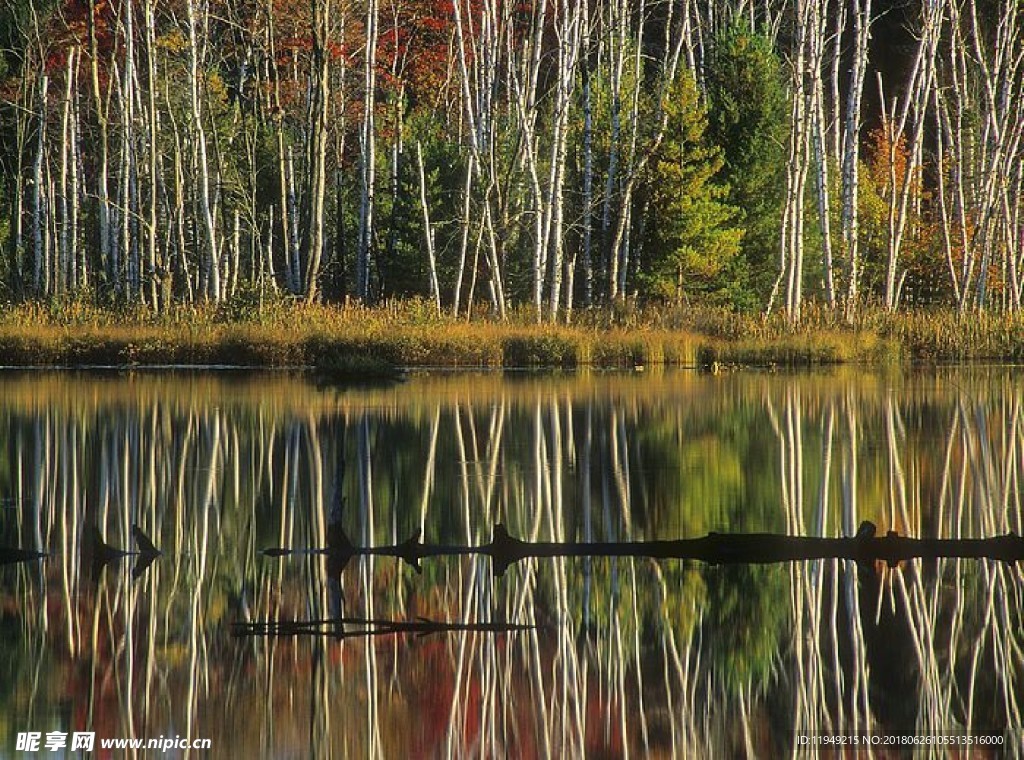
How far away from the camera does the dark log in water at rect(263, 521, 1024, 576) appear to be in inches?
401

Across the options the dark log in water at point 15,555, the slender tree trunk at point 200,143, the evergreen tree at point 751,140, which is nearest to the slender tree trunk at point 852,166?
the evergreen tree at point 751,140

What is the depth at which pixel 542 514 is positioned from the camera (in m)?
12.6

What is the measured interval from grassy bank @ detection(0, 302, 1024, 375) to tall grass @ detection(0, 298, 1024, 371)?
19 mm

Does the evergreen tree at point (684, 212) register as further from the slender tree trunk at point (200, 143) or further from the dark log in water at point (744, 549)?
the dark log in water at point (744, 549)

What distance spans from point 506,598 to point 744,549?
1.71 m

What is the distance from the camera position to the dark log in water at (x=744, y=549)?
1019 cm

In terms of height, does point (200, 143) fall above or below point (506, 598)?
above

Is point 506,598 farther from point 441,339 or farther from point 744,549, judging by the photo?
point 441,339

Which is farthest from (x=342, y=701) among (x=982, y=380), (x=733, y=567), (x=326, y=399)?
(x=982, y=380)

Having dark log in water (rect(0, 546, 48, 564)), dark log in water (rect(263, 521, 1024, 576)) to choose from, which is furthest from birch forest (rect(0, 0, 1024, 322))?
dark log in water (rect(263, 521, 1024, 576))

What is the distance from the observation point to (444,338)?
3177 cm

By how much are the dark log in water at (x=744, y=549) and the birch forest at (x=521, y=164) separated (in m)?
22.8

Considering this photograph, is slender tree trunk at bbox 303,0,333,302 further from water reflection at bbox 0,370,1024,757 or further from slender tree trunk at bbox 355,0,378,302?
water reflection at bbox 0,370,1024,757

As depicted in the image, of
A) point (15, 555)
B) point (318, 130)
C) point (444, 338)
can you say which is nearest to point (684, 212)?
point (318, 130)
